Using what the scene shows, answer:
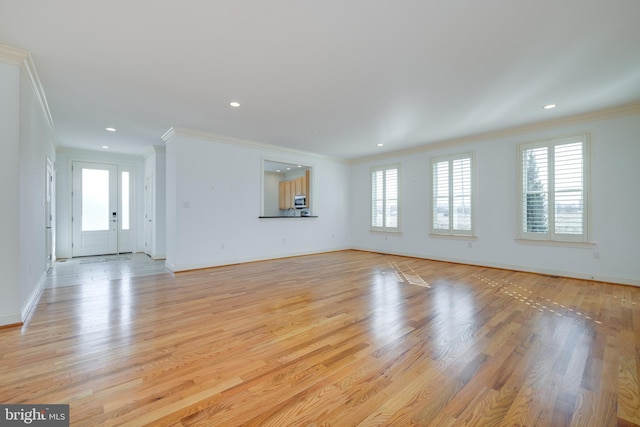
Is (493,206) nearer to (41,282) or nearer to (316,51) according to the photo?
(316,51)

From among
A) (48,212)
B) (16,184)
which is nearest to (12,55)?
(16,184)

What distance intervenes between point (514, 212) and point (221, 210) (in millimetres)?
5892

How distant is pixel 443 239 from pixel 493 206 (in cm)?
128

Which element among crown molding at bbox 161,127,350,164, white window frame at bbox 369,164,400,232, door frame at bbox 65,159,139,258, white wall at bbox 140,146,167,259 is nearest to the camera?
crown molding at bbox 161,127,350,164

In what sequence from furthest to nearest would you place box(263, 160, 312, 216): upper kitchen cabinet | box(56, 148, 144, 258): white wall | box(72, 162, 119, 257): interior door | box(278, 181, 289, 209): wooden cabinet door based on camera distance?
box(278, 181, 289, 209): wooden cabinet door, box(263, 160, 312, 216): upper kitchen cabinet, box(72, 162, 119, 257): interior door, box(56, 148, 144, 258): white wall

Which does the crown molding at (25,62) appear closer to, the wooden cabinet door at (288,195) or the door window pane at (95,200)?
the door window pane at (95,200)

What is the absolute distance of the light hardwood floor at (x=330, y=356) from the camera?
5.22ft

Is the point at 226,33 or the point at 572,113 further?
the point at 572,113

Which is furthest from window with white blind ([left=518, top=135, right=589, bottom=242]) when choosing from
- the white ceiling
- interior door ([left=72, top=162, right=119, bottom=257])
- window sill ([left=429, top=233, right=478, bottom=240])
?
interior door ([left=72, top=162, right=119, bottom=257])

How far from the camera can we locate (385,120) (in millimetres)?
4855

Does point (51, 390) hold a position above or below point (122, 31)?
below

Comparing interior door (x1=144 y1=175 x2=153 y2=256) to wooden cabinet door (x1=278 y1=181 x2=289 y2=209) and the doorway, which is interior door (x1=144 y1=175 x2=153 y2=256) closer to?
the doorway

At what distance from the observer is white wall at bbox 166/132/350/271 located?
5312 millimetres

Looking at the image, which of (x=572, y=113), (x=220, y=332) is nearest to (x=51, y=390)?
(x=220, y=332)
